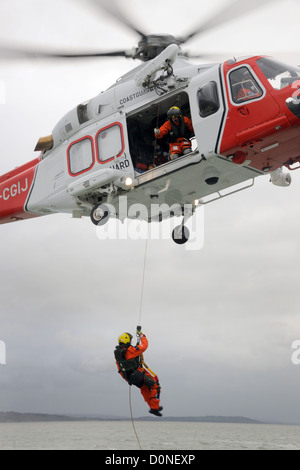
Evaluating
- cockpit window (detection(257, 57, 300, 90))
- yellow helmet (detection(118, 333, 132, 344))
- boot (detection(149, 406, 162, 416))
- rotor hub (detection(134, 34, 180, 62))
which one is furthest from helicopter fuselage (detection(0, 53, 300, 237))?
boot (detection(149, 406, 162, 416))

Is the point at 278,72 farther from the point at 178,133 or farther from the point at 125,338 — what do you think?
the point at 125,338

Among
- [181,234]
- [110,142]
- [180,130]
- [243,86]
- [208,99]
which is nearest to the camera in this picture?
[243,86]

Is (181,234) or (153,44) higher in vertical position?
(153,44)

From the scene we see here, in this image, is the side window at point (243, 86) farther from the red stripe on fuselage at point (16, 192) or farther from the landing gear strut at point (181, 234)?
the red stripe on fuselage at point (16, 192)

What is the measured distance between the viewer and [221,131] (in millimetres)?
9688

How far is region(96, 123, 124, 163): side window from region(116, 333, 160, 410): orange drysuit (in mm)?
3469

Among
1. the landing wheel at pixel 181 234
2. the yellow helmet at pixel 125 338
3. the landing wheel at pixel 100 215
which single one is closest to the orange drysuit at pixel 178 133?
the landing wheel at pixel 100 215

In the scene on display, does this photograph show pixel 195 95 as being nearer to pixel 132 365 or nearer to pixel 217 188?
pixel 217 188

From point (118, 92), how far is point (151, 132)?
0.96m

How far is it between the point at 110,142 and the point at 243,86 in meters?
2.70

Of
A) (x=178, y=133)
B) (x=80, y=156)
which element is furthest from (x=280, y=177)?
(x=80, y=156)

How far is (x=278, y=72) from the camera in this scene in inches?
376

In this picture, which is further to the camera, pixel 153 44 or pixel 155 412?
pixel 153 44
